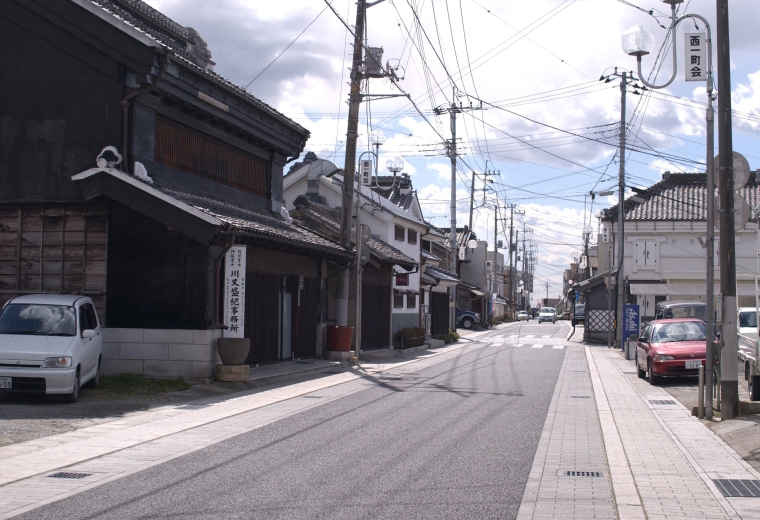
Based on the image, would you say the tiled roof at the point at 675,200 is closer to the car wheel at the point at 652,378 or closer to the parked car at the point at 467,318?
the parked car at the point at 467,318

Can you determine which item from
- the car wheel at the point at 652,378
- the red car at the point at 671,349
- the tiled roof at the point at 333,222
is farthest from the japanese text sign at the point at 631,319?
the car wheel at the point at 652,378

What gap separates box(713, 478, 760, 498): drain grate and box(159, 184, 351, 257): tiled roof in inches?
420

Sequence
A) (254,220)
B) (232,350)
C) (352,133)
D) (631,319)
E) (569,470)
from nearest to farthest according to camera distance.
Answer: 1. (569,470)
2. (232,350)
3. (254,220)
4. (352,133)
5. (631,319)

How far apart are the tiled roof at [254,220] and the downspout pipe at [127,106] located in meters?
0.94

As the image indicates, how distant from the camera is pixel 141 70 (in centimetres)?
1697

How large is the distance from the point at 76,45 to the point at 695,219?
35283 mm

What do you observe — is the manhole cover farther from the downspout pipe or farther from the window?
the window

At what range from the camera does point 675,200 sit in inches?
1726

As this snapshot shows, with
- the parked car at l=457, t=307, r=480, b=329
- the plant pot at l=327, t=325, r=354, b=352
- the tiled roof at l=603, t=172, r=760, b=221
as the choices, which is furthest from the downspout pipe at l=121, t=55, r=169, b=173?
the parked car at l=457, t=307, r=480, b=329

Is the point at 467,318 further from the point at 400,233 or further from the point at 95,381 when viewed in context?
the point at 95,381

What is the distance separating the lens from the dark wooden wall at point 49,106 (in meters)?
17.2

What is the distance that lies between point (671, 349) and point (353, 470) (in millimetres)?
12309

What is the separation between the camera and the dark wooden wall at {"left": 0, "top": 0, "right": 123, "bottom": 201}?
17.2 metres

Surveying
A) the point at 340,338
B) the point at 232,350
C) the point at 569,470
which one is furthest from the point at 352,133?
the point at 569,470
